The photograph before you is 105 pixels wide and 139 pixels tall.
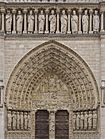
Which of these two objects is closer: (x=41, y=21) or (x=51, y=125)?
(x=41, y=21)

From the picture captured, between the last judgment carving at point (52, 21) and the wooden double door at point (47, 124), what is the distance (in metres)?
1.82

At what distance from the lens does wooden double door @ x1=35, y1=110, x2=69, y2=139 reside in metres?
16.7

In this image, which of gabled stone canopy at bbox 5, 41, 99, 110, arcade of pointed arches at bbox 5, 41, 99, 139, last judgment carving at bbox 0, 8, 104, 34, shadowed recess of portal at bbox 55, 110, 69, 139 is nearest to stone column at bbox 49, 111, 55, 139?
arcade of pointed arches at bbox 5, 41, 99, 139

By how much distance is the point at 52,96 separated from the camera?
1672 cm

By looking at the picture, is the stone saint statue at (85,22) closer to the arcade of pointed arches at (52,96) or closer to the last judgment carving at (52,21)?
the last judgment carving at (52,21)

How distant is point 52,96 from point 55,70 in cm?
58

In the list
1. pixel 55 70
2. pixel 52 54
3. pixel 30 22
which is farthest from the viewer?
pixel 55 70

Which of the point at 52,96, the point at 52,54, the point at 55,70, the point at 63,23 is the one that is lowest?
the point at 52,96

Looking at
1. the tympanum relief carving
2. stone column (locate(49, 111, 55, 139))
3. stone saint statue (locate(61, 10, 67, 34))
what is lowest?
stone column (locate(49, 111, 55, 139))

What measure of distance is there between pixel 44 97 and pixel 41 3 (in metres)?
2.08

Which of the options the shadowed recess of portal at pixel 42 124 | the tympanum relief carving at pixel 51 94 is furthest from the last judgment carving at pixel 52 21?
the shadowed recess of portal at pixel 42 124

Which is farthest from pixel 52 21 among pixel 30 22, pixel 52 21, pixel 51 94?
pixel 51 94

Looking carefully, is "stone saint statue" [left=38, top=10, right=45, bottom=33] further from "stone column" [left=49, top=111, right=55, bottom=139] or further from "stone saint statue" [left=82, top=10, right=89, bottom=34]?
"stone column" [left=49, top=111, right=55, bottom=139]

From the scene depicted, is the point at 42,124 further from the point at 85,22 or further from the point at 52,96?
the point at 85,22
